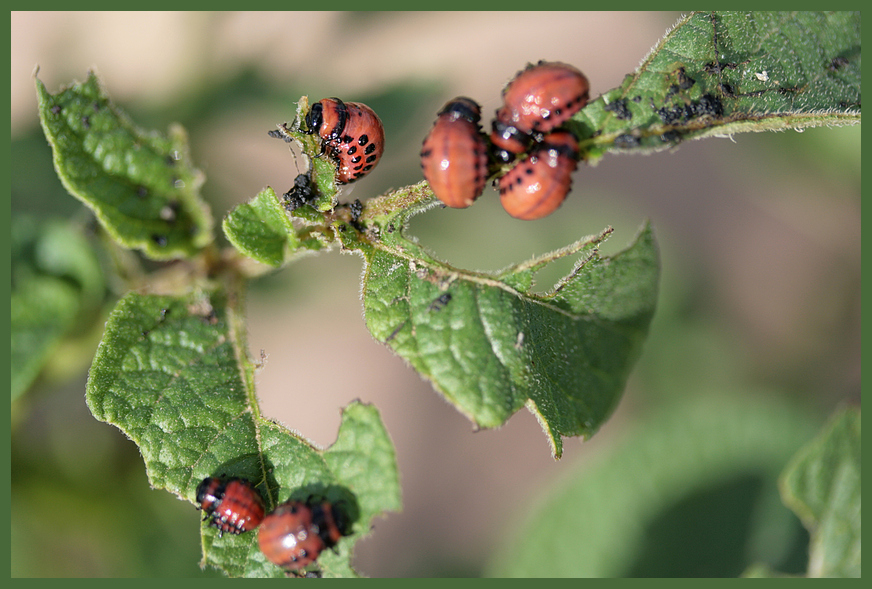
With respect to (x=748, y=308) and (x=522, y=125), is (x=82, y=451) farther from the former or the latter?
(x=748, y=308)

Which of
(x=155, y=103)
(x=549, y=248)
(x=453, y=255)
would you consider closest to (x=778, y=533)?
(x=549, y=248)

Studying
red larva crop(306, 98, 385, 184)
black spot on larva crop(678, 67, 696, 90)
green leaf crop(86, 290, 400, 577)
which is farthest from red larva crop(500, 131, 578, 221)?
green leaf crop(86, 290, 400, 577)

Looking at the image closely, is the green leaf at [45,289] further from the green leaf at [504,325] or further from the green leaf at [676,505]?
the green leaf at [676,505]

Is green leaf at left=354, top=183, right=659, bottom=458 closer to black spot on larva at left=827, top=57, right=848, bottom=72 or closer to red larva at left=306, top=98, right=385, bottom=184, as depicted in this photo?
red larva at left=306, top=98, right=385, bottom=184

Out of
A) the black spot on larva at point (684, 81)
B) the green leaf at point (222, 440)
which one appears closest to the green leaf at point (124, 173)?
the green leaf at point (222, 440)

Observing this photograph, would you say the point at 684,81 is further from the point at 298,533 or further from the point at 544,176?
the point at 298,533

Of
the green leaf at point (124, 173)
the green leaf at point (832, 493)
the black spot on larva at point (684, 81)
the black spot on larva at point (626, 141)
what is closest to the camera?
the black spot on larva at point (626, 141)

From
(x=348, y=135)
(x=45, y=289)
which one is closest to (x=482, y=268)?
(x=348, y=135)
